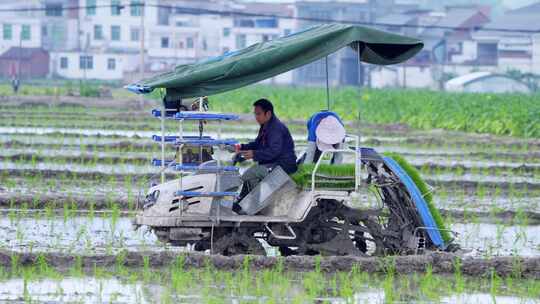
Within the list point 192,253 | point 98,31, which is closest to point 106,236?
point 192,253

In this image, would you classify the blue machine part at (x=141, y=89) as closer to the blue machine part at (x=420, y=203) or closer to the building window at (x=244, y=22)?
the blue machine part at (x=420, y=203)

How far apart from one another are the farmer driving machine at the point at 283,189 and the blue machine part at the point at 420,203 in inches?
0.5

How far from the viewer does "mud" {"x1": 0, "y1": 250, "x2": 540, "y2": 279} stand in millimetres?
9547

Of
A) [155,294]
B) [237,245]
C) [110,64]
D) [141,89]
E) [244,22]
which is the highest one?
[244,22]

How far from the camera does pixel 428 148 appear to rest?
83.7 ft

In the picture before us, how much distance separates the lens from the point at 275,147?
33.6ft

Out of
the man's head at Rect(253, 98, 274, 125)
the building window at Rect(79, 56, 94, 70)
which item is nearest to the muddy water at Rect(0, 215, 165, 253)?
the man's head at Rect(253, 98, 274, 125)

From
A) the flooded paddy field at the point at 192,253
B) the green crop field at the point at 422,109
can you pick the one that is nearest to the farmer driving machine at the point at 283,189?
the flooded paddy field at the point at 192,253

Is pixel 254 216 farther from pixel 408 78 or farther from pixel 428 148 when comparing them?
pixel 408 78

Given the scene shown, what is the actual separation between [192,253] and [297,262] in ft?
2.96

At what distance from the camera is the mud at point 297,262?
9547 millimetres

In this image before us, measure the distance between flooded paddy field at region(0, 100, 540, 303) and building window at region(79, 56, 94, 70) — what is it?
166 ft

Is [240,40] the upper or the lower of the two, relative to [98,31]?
lower

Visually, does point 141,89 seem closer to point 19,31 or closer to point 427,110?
point 427,110
